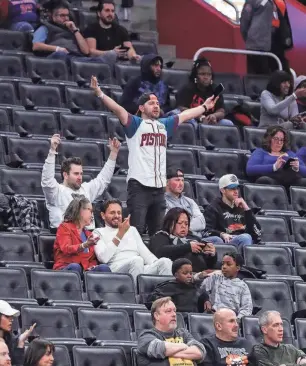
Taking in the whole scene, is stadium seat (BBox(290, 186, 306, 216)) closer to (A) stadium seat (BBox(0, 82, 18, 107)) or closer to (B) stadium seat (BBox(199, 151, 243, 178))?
(B) stadium seat (BBox(199, 151, 243, 178))

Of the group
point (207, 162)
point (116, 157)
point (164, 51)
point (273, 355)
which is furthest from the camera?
point (164, 51)

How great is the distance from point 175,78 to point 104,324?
5.84 m

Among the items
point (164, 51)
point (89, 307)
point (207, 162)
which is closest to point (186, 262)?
point (89, 307)

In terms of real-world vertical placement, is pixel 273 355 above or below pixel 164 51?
below

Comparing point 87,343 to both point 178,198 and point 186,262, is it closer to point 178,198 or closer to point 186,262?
point 186,262

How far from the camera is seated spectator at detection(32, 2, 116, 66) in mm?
19031

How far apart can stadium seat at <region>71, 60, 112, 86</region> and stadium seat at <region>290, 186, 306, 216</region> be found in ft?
8.48

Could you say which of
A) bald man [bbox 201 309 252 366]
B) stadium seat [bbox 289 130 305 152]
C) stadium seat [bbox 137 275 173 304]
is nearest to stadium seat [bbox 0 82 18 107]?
stadium seat [bbox 289 130 305 152]

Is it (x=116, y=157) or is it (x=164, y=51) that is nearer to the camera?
(x=116, y=157)

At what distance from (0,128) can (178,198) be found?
6.72 ft

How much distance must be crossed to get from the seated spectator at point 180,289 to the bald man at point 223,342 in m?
0.89

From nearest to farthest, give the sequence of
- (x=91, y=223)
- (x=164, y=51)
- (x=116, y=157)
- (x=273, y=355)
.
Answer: (x=273, y=355) → (x=91, y=223) → (x=116, y=157) → (x=164, y=51)

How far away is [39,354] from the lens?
1258 centimetres

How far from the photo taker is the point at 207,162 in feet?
58.3
